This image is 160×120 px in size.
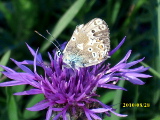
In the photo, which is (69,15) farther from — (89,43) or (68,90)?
(68,90)

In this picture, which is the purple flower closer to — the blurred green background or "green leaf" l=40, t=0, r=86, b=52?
"green leaf" l=40, t=0, r=86, b=52

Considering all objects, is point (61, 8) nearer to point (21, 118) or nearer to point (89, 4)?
point (89, 4)

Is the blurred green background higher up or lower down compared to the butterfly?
higher up

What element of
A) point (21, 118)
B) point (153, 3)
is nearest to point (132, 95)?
point (153, 3)

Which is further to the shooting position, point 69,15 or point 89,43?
point 69,15

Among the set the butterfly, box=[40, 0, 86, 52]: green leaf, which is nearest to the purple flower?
the butterfly

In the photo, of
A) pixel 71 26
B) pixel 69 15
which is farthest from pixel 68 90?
pixel 71 26

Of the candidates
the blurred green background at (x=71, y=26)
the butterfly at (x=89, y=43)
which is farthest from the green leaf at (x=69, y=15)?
the butterfly at (x=89, y=43)

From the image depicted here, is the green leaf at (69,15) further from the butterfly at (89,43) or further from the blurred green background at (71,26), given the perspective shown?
the butterfly at (89,43)
